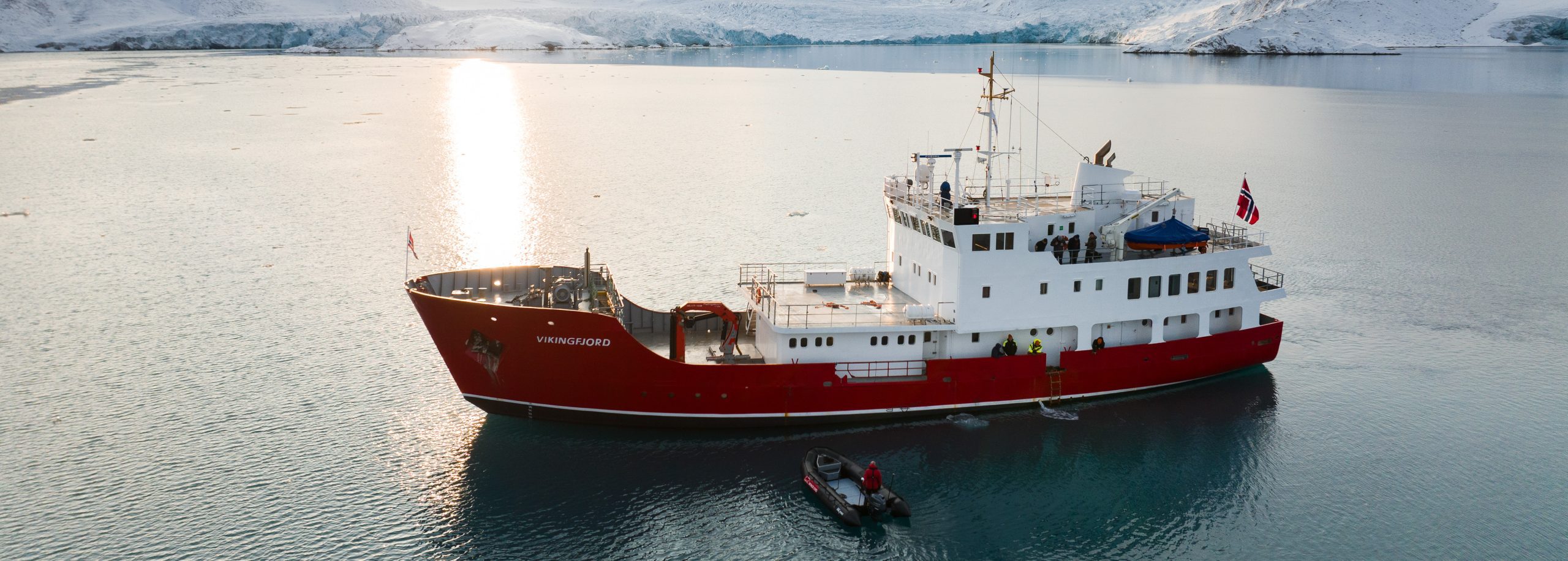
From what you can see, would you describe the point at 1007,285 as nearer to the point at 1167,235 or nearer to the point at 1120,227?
the point at 1120,227

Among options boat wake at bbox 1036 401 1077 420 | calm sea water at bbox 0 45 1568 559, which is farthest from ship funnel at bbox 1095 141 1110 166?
boat wake at bbox 1036 401 1077 420

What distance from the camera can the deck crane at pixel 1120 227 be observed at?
24438 millimetres

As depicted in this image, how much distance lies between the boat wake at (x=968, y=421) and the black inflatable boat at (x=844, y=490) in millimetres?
3548

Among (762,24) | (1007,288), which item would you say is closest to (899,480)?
(1007,288)

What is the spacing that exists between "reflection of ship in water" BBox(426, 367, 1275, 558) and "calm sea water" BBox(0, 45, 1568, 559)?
3.2 inches

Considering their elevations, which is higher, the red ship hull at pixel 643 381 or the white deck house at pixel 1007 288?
the white deck house at pixel 1007 288

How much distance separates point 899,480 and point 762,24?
173744 mm

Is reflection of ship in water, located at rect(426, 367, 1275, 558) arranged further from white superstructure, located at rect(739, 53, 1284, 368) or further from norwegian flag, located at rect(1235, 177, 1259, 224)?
norwegian flag, located at rect(1235, 177, 1259, 224)

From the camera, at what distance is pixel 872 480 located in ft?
62.6

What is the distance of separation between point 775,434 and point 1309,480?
35.3ft

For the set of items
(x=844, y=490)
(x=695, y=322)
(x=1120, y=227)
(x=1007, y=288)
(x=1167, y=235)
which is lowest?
(x=844, y=490)

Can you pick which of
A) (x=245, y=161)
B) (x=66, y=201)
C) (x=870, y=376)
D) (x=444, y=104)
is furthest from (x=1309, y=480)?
(x=444, y=104)

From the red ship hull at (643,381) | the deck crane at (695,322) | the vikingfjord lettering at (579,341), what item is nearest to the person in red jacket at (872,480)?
the red ship hull at (643,381)

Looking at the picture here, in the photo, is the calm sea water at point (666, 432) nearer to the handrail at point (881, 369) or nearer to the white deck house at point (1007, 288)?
the handrail at point (881, 369)
